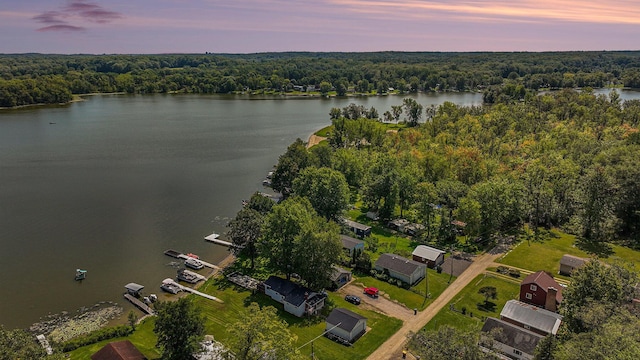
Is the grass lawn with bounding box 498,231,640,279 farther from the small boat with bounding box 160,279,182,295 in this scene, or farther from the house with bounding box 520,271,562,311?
the small boat with bounding box 160,279,182,295

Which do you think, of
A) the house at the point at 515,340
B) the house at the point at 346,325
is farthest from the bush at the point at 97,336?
the house at the point at 515,340

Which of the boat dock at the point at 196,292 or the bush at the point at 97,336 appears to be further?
the boat dock at the point at 196,292

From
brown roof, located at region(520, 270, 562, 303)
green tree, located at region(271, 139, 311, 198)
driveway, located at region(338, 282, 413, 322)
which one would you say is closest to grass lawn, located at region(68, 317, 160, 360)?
driveway, located at region(338, 282, 413, 322)

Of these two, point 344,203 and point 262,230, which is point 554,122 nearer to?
point 344,203

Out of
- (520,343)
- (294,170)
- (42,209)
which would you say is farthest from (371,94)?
(520,343)

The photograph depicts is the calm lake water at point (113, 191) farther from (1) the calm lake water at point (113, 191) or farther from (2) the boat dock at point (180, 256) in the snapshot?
(2) the boat dock at point (180, 256)

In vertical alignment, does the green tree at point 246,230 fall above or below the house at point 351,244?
above

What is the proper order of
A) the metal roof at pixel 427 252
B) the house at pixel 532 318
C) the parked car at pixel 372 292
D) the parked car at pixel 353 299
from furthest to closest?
the metal roof at pixel 427 252
the parked car at pixel 372 292
the parked car at pixel 353 299
the house at pixel 532 318
